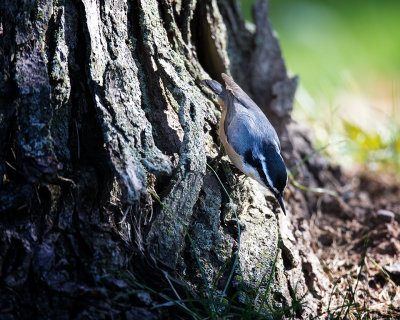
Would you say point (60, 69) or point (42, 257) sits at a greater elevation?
point (60, 69)

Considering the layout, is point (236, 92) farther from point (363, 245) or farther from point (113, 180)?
point (363, 245)

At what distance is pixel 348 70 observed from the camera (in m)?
6.54

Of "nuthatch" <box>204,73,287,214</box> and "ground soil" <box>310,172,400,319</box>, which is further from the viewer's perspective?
"nuthatch" <box>204,73,287,214</box>

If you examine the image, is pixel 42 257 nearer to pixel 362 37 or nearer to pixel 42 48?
pixel 42 48

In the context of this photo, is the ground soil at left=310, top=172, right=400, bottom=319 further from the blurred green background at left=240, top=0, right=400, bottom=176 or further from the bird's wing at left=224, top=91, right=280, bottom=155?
the bird's wing at left=224, top=91, right=280, bottom=155

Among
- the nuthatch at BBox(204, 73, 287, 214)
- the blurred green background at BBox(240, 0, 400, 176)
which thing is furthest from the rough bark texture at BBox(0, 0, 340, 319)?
the blurred green background at BBox(240, 0, 400, 176)

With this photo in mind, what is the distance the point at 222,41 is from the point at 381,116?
8.98 feet

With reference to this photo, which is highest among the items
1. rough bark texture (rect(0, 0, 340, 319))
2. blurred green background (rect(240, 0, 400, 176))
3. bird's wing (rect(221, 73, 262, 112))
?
blurred green background (rect(240, 0, 400, 176))

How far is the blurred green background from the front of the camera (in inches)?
184

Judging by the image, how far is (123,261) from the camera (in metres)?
2.16

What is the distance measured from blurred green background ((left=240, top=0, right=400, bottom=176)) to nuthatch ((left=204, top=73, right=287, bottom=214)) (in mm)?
1550

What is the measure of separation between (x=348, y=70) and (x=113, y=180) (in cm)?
508

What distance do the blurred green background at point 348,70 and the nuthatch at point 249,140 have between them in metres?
1.55

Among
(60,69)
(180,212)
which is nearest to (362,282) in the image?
(180,212)
